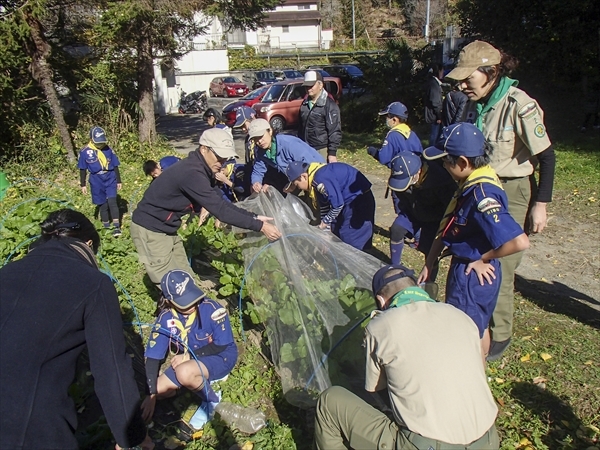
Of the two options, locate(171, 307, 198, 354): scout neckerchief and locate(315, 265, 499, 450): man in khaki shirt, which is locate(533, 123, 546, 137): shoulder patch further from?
locate(171, 307, 198, 354): scout neckerchief

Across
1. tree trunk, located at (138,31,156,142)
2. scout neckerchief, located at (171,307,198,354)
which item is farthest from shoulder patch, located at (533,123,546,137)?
tree trunk, located at (138,31,156,142)

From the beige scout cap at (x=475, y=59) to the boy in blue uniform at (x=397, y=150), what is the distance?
1.62 meters

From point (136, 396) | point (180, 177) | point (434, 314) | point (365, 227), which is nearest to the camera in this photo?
point (136, 396)

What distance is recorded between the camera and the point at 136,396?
2.04m

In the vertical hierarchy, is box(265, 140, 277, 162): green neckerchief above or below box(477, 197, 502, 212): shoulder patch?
below

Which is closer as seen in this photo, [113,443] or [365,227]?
[113,443]

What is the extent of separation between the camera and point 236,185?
7.00 metres

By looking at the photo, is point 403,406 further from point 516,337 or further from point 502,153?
point 516,337

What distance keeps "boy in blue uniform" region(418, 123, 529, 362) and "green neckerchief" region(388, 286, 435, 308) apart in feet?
1.99

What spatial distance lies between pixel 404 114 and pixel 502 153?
247 cm

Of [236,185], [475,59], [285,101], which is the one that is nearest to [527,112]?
[475,59]

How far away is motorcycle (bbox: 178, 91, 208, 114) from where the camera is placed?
26.5 m

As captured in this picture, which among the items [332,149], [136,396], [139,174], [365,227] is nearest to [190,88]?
[139,174]

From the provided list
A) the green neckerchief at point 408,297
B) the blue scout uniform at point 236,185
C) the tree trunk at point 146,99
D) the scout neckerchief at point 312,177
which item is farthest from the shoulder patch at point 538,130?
the tree trunk at point 146,99
